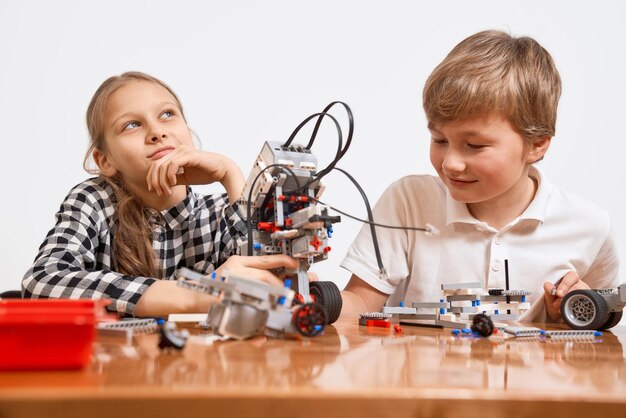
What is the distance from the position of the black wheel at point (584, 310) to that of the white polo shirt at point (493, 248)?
21 centimetres

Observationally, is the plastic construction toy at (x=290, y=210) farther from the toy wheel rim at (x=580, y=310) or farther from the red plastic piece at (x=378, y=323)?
the toy wheel rim at (x=580, y=310)

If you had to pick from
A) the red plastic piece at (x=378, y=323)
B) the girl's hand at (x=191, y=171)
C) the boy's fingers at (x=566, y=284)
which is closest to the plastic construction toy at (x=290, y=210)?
the red plastic piece at (x=378, y=323)

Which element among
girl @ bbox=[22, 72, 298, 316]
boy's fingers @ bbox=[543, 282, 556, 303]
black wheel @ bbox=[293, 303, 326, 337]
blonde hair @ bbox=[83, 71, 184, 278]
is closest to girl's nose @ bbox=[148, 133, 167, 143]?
girl @ bbox=[22, 72, 298, 316]

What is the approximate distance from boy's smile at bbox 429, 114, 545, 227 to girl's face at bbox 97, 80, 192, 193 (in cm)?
66

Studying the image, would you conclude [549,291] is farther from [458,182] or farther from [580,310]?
[458,182]

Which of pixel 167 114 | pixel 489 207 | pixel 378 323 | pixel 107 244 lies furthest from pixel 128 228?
pixel 489 207

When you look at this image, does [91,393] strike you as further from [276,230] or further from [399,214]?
[399,214]

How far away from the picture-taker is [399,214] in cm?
157

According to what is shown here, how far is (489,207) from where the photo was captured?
1474mm

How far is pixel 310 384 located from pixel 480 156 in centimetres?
95

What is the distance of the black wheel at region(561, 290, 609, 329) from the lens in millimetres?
1087

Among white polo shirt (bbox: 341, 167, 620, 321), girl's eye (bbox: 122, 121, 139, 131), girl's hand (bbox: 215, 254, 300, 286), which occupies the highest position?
girl's eye (bbox: 122, 121, 139, 131)

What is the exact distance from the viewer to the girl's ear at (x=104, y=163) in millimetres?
1535

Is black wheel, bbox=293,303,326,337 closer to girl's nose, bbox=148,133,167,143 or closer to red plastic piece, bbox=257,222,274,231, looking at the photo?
red plastic piece, bbox=257,222,274,231
